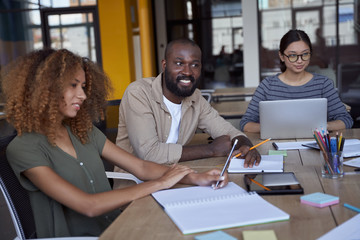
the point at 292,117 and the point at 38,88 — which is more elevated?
the point at 38,88

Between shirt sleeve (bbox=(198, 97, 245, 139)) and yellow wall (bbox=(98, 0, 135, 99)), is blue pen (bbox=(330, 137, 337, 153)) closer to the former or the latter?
shirt sleeve (bbox=(198, 97, 245, 139))

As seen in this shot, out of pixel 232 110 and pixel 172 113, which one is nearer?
pixel 172 113

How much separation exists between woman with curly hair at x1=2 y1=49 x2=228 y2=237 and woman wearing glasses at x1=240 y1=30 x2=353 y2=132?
1.39 m

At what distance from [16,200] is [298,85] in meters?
2.11

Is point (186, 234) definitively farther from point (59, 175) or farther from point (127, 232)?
point (59, 175)

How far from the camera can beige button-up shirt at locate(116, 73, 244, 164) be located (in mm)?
2270

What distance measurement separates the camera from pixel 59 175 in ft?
5.37

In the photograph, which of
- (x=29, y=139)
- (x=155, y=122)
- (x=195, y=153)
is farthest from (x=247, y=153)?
(x=29, y=139)

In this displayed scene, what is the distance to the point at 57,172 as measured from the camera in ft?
5.57

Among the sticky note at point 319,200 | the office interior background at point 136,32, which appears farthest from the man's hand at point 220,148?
the office interior background at point 136,32

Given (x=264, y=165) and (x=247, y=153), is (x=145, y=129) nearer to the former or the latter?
(x=247, y=153)

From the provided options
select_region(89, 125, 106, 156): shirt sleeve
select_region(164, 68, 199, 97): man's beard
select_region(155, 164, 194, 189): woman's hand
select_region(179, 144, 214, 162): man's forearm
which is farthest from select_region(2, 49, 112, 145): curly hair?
select_region(164, 68, 199, 97): man's beard

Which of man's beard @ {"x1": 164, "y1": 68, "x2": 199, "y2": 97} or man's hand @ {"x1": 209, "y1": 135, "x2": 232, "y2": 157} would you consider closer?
man's hand @ {"x1": 209, "y1": 135, "x2": 232, "y2": 157}

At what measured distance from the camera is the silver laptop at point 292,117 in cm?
250
